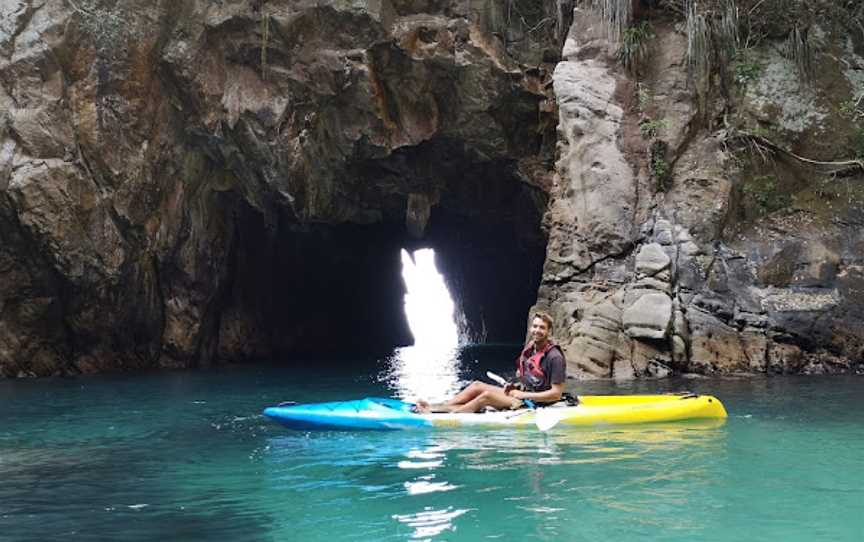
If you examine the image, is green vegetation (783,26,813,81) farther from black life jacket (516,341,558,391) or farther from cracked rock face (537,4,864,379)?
black life jacket (516,341,558,391)

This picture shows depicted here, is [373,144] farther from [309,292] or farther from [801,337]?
[309,292]

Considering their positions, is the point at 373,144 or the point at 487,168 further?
the point at 487,168

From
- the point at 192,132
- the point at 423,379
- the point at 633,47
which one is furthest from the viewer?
the point at 192,132

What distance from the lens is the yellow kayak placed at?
8586mm

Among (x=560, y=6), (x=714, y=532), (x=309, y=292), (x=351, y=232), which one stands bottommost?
(x=714, y=532)

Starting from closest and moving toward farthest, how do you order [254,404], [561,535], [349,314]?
[561,535]
[254,404]
[349,314]

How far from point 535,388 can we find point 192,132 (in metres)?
11.0

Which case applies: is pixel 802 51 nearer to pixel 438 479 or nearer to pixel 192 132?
pixel 192 132

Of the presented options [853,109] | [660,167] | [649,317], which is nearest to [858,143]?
[853,109]

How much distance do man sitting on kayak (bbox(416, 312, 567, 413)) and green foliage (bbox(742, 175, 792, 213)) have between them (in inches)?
286

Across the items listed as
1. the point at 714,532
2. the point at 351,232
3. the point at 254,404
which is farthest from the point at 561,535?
the point at 351,232

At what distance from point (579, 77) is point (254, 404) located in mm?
8150

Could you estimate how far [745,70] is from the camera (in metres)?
15.2

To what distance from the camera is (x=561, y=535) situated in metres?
4.70
